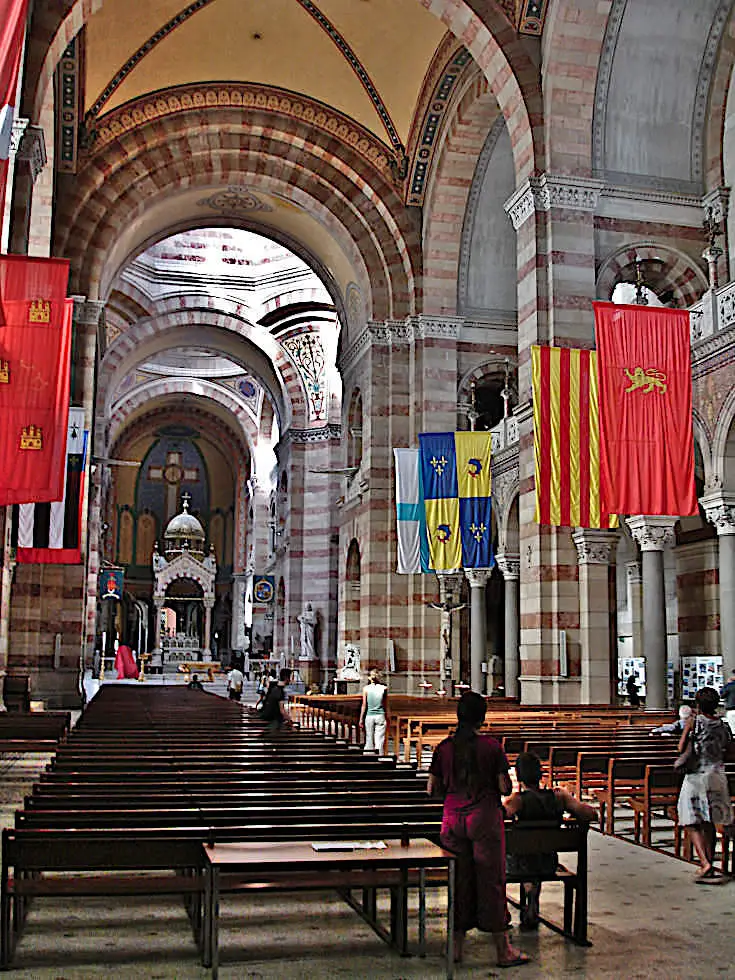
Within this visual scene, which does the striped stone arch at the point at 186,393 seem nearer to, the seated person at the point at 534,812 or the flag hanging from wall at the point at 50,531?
the flag hanging from wall at the point at 50,531

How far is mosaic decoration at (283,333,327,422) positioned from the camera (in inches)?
1432

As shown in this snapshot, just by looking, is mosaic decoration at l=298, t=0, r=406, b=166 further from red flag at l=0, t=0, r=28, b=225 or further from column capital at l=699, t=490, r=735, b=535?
red flag at l=0, t=0, r=28, b=225

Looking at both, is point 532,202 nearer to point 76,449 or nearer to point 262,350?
point 76,449

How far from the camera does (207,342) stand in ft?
128

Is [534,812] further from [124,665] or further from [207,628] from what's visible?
[207,628]

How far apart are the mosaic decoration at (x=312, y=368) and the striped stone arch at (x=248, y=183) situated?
9.95m

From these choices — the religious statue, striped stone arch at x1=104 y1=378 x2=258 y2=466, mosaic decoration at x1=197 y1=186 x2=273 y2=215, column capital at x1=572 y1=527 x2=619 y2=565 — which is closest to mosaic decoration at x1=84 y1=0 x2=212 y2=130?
mosaic decoration at x1=197 y1=186 x2=273 y2=215

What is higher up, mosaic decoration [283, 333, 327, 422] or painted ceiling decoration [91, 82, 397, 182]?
painted ceiling decoration [91, 82, 397, 182]

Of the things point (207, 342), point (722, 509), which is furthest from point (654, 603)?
point (207, 342)

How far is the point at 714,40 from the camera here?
57.3ft

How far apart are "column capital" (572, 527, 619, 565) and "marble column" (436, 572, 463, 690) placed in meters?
7.70

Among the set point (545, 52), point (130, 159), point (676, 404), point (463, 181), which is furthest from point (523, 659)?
point (130, 159)

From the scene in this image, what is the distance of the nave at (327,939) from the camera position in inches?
187

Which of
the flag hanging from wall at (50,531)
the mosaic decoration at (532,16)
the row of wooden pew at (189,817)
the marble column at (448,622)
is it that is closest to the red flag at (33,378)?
the row of wooden pew at (189,817)
